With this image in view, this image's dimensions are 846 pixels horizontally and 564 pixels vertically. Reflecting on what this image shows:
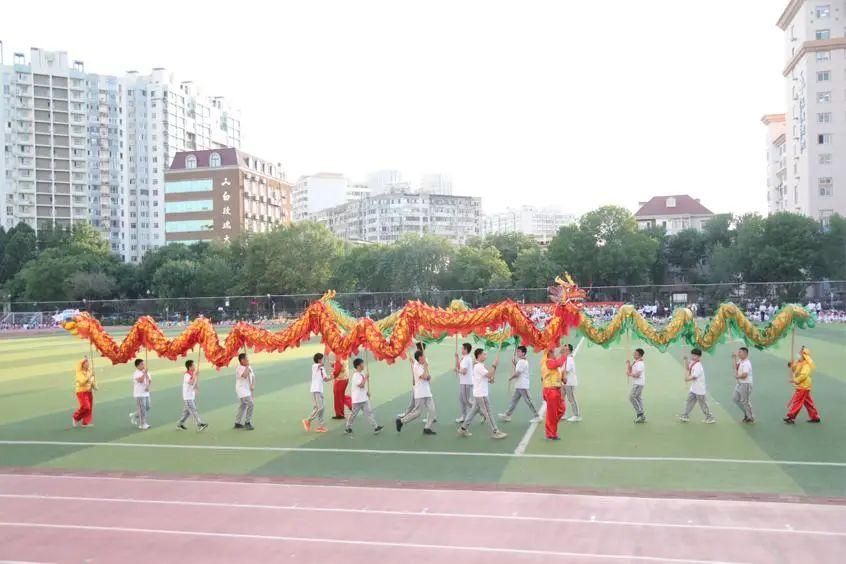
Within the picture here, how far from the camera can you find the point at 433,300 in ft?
186

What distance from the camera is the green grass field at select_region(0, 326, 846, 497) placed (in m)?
13.1

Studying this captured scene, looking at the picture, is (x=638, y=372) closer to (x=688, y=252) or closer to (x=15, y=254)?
(x=688, y=252)

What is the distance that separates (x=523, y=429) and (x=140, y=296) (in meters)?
72.1

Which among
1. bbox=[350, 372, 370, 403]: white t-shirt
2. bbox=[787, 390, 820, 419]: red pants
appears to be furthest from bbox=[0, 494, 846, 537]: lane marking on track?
bbox=[787, 390, 820, 419]: red pants

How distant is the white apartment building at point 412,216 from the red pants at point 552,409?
137m

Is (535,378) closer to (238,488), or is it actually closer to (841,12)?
(238,488)

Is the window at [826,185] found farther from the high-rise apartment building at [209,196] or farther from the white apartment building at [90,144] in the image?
the white apartment building at [90,144]

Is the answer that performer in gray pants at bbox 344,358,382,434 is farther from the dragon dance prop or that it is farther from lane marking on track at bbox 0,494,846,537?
lane marking on track at bbox 0,494,846,537

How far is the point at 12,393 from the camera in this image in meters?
25.8

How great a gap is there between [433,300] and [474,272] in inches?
521

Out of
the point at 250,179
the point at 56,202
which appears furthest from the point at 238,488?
the point at 56,202

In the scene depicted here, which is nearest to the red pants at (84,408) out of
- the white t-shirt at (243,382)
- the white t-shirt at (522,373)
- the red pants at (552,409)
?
the white t-shirt at (243,382)

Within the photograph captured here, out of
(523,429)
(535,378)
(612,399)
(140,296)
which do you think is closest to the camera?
(523,429)

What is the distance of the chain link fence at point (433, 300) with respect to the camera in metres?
50.1
